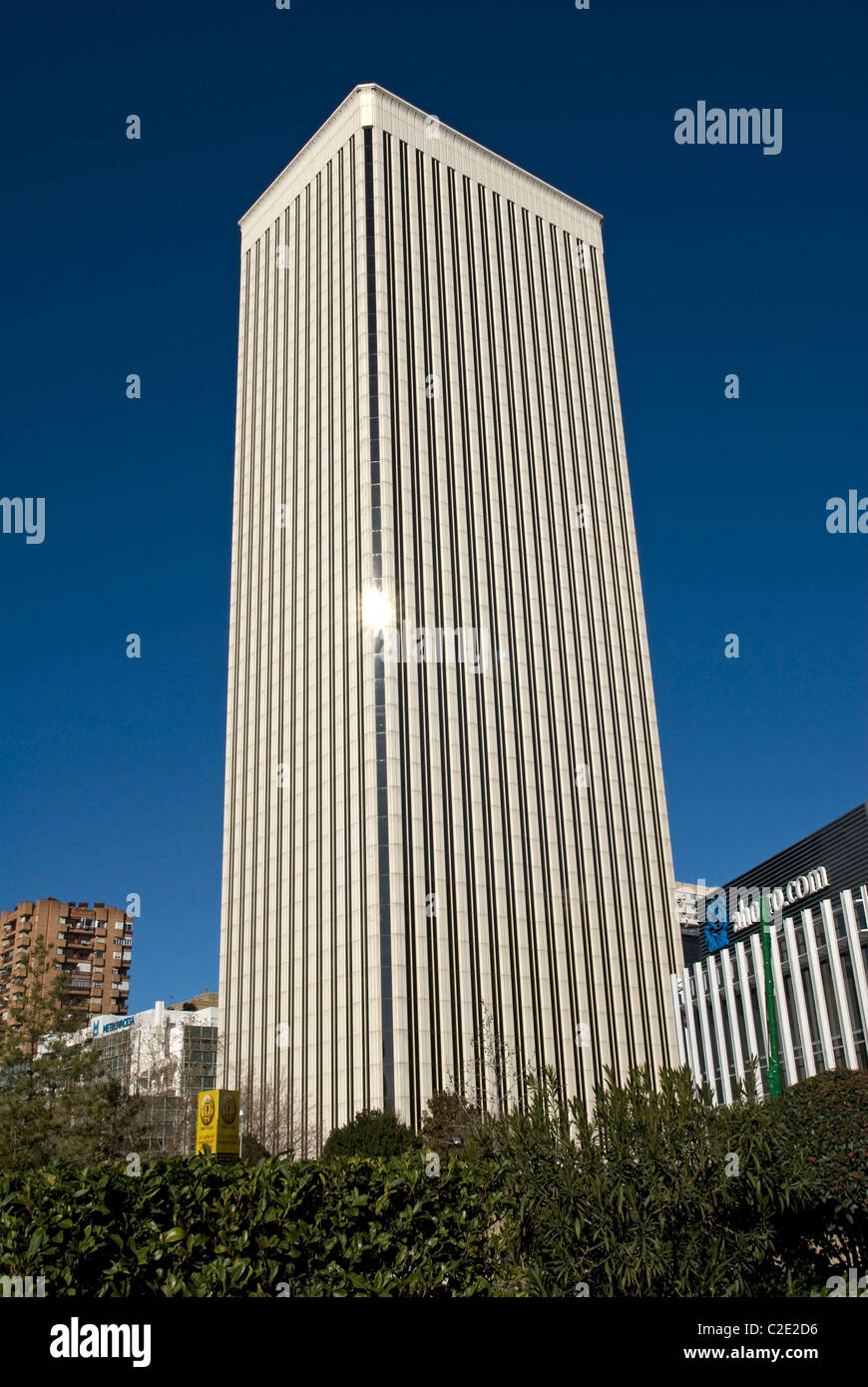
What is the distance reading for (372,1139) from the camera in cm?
4738

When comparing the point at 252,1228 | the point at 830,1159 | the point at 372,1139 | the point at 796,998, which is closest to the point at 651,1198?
the point at 252,1228

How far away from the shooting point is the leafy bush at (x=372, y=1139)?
4644 centimetres

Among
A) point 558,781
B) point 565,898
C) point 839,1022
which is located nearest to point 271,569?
point 558,781

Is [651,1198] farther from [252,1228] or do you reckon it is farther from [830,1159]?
[830,1159]

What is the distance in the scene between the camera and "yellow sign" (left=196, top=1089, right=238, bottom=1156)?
38344mm

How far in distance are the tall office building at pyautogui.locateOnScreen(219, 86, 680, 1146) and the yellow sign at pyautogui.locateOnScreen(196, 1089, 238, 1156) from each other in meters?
23.6

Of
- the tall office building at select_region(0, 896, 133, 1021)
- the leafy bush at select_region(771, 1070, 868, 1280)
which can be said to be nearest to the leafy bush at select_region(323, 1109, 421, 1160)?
the leafy bush at select_region(771, 1070, 868, 1280)

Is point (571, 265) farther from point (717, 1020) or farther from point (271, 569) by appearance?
point (717, 1020)

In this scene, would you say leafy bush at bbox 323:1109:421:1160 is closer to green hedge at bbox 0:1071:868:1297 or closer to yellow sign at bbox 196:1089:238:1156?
yellow sign at bbox 196:1089:238:1156

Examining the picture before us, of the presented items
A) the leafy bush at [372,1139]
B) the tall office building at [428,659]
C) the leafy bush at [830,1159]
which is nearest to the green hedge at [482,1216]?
the leafy bush at [830,1159]

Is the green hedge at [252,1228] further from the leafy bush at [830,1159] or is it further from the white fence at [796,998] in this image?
the white fence at [796,998]

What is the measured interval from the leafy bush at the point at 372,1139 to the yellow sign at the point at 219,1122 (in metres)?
7.40

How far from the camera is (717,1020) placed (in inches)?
2463

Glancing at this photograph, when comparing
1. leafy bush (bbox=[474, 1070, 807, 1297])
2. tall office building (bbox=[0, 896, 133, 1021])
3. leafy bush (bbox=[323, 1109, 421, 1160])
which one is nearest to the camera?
leafy bush (bbox=[474, 1070, 807, 1297])
